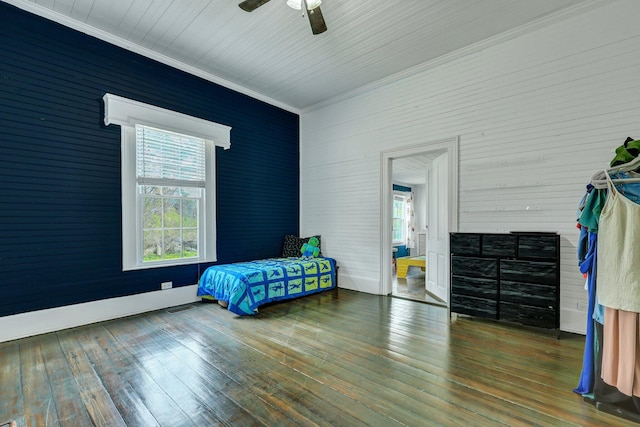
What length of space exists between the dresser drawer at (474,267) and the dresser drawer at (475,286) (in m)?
0.06

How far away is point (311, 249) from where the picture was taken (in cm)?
546

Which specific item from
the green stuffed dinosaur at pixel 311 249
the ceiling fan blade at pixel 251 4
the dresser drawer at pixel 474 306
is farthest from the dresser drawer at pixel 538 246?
the ceiling fan blade at pixel 251 4

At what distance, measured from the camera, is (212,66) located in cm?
439

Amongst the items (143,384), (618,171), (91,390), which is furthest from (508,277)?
(91,390)

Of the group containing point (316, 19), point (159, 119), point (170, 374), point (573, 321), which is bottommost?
point (170, 374)

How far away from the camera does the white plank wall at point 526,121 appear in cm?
303

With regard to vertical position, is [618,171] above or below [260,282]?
above

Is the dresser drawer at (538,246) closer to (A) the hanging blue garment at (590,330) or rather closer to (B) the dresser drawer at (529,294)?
(B) the dresser drawer at (529,294)

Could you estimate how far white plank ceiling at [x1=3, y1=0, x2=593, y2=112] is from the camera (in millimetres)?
3127

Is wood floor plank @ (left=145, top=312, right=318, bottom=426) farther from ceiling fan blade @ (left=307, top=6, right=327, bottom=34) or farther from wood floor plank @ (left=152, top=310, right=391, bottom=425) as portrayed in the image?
ceiling fan blade @ (left=307, top=6, right=327, bottom=34)

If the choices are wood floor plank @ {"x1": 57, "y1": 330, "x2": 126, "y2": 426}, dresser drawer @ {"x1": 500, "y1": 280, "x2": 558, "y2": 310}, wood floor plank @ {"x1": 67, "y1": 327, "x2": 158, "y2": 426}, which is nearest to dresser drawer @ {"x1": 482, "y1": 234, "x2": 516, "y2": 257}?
dresser drawer @ {"x1": 500, "y1": 280, "x2": 558, "y2": 310}

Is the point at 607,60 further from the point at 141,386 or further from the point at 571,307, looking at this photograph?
the point at 141,386

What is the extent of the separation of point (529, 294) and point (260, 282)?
326 centimetres

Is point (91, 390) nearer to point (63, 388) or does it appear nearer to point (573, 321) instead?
point (63, 388)
